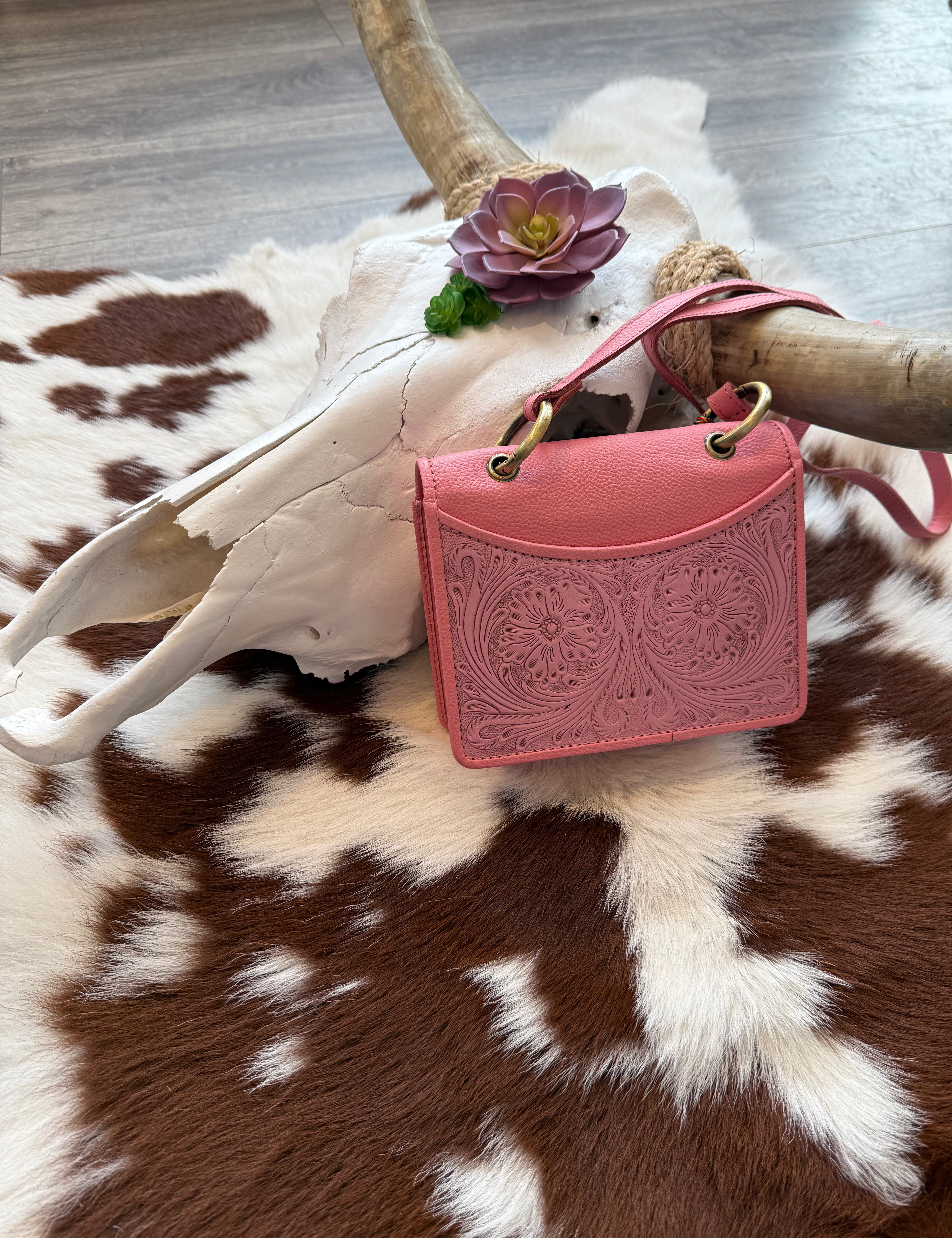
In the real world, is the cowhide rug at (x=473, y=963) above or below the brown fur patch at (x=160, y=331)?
below

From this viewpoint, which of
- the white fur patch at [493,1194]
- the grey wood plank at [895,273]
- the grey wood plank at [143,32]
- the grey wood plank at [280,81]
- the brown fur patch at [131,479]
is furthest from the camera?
the grey wood plank at [143,32]

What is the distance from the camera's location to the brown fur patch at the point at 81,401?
3.57 ft

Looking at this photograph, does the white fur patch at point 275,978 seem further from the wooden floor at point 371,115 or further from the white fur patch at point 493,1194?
the wooden floor at point 371,115

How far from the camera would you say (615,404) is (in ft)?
2.72

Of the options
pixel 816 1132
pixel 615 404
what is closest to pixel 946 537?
pixel 615 404

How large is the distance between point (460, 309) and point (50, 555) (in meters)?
0.48

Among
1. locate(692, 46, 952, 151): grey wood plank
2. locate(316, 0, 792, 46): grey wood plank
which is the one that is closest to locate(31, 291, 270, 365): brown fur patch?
locate(692, 46, 952, 151): grey wood plank

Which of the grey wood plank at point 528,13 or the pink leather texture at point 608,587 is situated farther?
the grey wood plank at point 528,13

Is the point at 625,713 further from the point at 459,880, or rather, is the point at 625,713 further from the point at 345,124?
the point at 345,124

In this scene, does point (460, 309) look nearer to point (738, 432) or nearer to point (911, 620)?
point (738, 432)

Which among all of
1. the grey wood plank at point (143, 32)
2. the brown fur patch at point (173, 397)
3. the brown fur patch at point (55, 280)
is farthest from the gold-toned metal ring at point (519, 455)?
the grey wood plank at point (143, 32)

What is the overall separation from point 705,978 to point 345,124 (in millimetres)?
1791

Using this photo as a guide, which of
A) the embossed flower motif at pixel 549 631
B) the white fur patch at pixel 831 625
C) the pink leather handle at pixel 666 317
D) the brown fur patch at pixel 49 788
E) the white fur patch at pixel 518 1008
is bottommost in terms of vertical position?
the white fur patch at pixel 831 625

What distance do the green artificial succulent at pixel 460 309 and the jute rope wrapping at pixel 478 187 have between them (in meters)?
0.12
